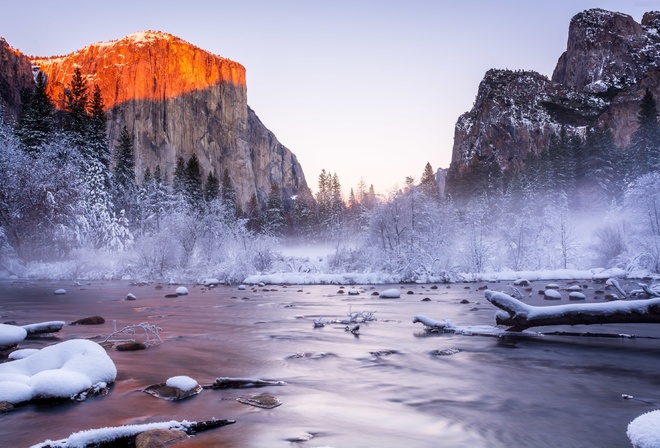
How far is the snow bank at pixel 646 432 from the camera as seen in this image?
242cm

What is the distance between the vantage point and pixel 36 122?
3797 centimetres

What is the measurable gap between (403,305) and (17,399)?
1101 cm

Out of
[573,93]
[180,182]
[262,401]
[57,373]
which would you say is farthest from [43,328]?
[573,93]

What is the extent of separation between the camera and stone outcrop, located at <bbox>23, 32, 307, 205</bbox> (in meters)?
113

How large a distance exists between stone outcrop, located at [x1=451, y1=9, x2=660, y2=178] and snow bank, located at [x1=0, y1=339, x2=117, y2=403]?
111 meters

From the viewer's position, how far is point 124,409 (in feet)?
11.9

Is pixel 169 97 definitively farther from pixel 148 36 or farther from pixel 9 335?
pixel 9 335

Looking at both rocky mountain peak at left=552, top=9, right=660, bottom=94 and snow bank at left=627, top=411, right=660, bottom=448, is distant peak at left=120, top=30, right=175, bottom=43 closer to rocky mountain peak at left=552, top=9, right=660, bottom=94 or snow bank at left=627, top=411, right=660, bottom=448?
rocky mountain peak at left=552, top=9, right=660, bottom=94

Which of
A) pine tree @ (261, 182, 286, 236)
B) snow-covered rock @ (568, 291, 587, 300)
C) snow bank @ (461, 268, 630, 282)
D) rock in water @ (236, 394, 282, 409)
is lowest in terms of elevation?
snow bank @ (461, 268, 630, 282)

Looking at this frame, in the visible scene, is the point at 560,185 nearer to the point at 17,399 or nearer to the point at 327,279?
the point at 327,279

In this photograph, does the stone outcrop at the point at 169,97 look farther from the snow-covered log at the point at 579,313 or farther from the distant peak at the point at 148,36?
the snow-covered log at the point at 579,313

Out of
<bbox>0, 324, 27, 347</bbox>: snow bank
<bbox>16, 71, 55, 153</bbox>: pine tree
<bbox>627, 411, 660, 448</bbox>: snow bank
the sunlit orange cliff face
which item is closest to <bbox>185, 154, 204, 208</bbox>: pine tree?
<bbox>16, 71, 55, 153</bbox>: pine tree

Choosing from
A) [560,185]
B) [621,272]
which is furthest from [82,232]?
[560,185]

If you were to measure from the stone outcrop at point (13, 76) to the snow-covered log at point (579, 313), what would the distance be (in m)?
105
